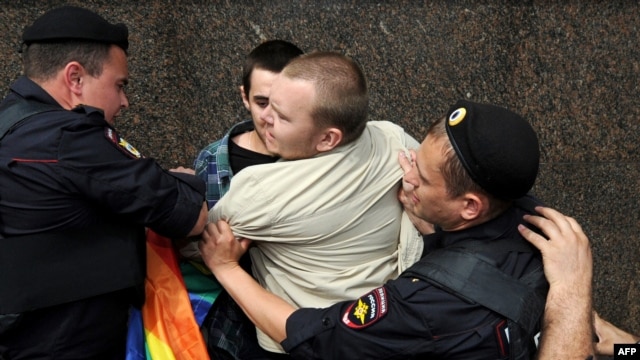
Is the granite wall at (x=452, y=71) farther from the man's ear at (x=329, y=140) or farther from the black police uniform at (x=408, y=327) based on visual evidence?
the black police uniform at (x=408, y=327)

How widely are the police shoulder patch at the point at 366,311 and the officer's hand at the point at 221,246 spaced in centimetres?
43

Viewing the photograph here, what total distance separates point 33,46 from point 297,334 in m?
1.21

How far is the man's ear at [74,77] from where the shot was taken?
2.12 m

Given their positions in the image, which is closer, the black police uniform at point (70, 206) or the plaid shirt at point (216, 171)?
the black police uniform at point (70, 206)

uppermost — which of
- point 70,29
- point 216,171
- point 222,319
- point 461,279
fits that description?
point 70,29

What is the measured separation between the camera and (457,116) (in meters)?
1.95

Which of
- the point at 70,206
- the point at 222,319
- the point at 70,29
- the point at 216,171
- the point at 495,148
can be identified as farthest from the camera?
the point at 216,171

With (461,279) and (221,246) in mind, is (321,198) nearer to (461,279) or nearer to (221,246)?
(221,246)

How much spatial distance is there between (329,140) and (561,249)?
77 cm

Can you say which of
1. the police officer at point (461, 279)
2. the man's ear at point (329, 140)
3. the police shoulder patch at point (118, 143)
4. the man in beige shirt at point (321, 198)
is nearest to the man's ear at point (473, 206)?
the police officer at point (461, 279)

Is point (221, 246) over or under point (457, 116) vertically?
under

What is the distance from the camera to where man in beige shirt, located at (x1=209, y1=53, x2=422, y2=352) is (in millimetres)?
2051

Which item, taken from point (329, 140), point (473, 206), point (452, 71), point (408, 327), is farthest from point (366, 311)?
point (452, 71)

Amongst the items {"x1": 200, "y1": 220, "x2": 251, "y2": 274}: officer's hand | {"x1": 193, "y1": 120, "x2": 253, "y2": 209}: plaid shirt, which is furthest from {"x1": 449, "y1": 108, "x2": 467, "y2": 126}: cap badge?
{"x1": 193, "y1": 120, "x2": 253, "y2": 209}: plaid shirt
